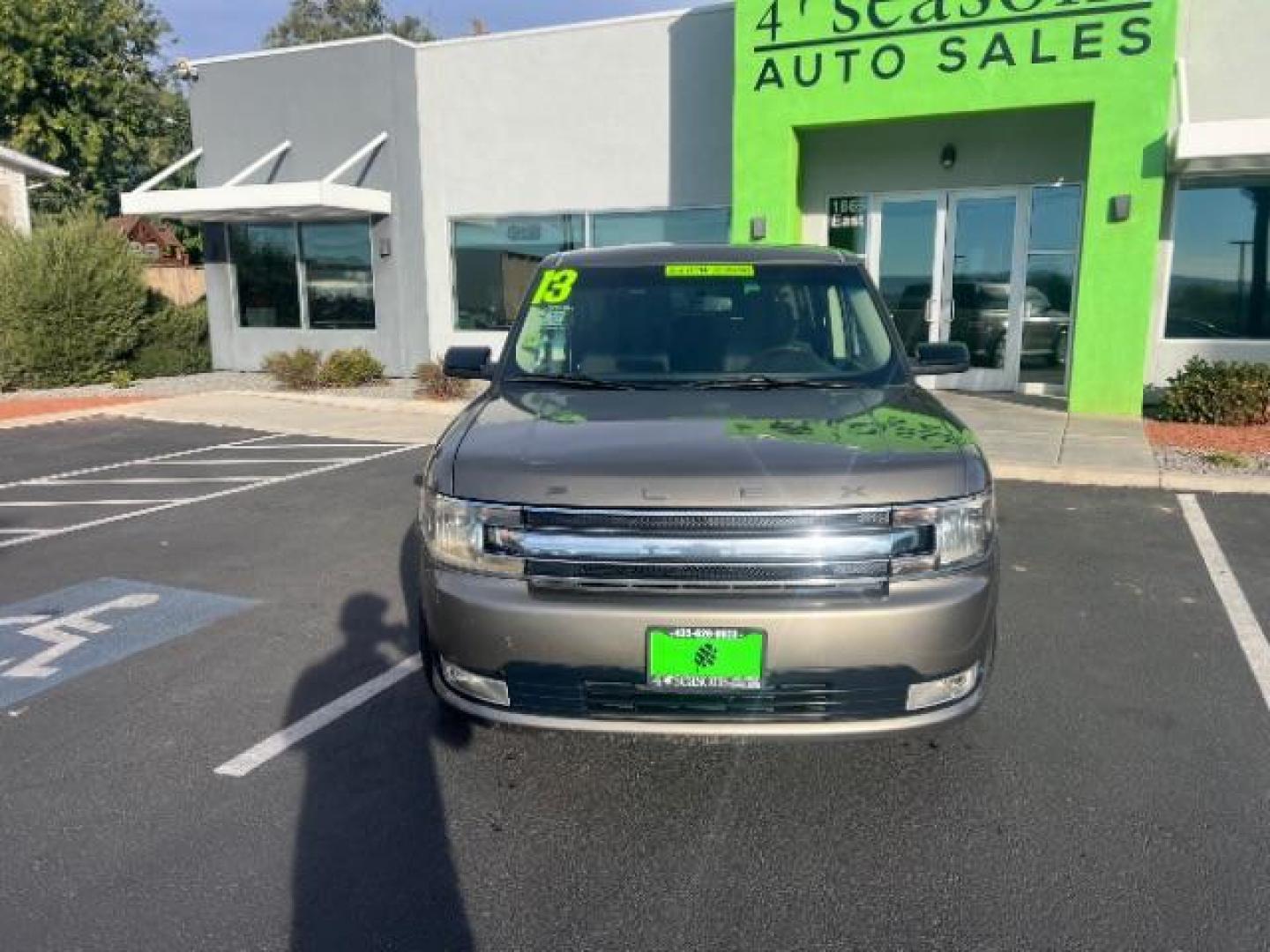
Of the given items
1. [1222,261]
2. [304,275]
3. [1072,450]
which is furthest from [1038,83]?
[304,275]

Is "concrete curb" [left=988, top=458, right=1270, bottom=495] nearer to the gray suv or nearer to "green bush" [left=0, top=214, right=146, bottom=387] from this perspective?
the gray suv

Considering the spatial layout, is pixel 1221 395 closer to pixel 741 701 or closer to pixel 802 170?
pixel 802 170

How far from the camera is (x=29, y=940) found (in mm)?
2527

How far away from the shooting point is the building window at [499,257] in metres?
15.3

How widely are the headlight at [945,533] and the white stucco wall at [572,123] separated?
11.6 meters

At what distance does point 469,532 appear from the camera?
9.68ft

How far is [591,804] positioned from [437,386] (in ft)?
36.6

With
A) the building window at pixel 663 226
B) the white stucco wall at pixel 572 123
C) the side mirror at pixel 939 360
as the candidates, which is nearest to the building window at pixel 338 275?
the white stucco wall at pixel 572 123

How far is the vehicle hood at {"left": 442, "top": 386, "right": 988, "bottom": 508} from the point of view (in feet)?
9.12

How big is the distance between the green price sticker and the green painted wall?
Answer: 8.05 metres

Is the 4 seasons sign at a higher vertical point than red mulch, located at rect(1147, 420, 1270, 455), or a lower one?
higher

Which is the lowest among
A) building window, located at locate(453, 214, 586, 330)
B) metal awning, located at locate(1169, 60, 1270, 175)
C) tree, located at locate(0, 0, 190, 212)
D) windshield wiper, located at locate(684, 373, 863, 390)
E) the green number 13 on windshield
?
windshield wiper, located at locate(684, 373, 863, 390)

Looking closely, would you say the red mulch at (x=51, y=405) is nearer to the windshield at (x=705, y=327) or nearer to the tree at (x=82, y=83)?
the windshield at (x=705, y=327)

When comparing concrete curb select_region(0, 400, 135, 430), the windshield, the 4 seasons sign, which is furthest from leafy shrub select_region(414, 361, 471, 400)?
the windshield
